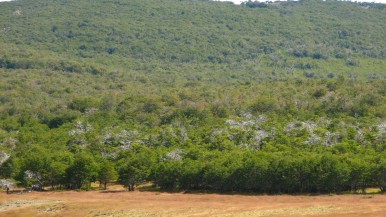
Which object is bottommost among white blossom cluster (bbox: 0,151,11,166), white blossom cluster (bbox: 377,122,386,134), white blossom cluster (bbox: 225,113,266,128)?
white blossom cluster (bbox: 0,151,11,166)

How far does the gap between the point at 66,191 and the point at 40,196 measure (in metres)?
5.75

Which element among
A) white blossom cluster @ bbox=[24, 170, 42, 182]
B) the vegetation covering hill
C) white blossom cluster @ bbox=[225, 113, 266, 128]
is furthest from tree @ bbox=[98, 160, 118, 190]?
white blossom cluster @ bbox=[225, 113, 266, 128]

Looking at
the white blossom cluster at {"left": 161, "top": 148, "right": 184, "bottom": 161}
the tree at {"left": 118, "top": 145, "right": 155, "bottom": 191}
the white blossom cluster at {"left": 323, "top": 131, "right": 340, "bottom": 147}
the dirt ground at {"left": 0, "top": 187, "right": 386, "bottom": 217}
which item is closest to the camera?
the dirt ground at {"left": 0, "top": 187, "right": 386, "bottom": 217}

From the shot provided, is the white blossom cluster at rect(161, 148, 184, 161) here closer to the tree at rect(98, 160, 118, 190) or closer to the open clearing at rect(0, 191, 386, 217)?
the tree at rect(98, 160, 118, 190)

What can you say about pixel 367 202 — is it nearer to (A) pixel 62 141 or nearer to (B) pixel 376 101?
(A) pixel 62 141

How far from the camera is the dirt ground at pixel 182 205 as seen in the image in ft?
210

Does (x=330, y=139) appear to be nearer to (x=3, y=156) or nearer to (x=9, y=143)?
(x=3, y=156)

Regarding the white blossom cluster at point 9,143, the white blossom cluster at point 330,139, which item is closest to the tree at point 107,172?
the white blossom cluster at point 9,143

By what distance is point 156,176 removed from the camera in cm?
8681

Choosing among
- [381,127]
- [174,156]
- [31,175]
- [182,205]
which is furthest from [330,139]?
[31,175]

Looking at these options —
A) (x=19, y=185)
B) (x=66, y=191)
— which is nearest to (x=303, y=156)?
(x=66, y=191)

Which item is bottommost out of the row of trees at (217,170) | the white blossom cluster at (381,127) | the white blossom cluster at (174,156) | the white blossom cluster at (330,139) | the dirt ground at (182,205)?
the dirt ground at (182,205)

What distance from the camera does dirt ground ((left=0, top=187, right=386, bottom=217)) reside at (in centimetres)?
6400

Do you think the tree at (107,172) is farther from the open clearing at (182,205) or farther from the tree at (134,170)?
the open clearing at (182,205)
